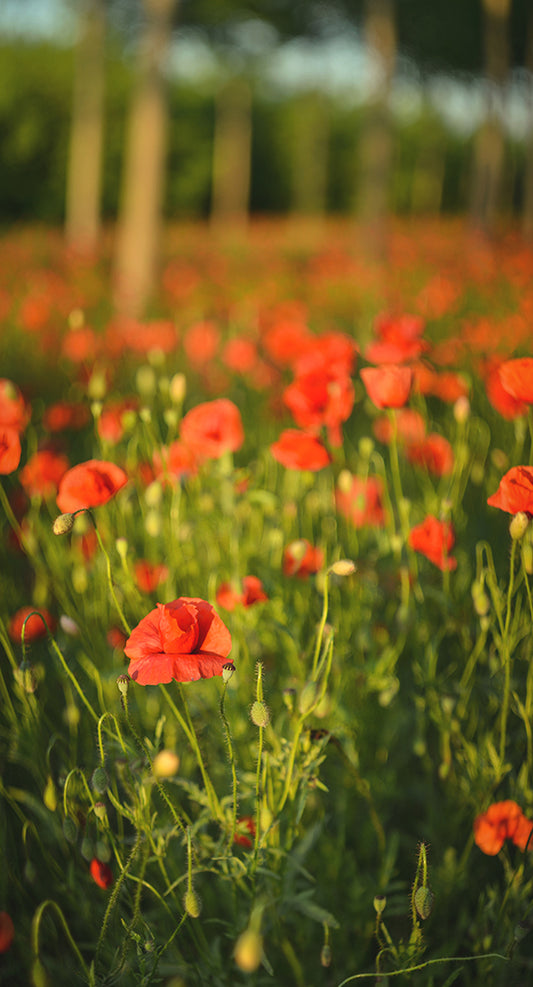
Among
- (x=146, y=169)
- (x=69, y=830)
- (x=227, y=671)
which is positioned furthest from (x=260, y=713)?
(x=146, y=169)

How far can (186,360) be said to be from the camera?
142 inches

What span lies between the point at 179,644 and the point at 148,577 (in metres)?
0.66

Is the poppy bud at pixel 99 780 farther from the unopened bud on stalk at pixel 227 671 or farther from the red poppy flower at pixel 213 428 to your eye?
the red poppy flower at pixel 213 428

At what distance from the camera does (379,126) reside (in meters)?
8.20

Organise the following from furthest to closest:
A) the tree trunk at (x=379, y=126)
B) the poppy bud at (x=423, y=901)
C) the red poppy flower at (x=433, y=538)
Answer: the tree trunk at (x=379, y=126)
the red poppy flower at (x=433, y=538)
the poppy bud at (x=423, y=901)

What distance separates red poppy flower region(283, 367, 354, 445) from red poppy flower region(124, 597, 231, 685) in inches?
24.8

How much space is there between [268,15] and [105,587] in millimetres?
10669

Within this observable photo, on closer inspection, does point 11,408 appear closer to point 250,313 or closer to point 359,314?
point 250,313

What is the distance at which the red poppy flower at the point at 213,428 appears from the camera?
137cm

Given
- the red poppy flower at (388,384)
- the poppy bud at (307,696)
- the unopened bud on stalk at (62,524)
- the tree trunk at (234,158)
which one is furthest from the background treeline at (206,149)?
the poppy bud at (307,696)

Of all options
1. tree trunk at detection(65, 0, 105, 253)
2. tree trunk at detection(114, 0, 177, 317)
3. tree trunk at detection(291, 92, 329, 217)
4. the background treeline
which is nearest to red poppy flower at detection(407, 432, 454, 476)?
tree trunk at detection(114, 0, 177, 317)

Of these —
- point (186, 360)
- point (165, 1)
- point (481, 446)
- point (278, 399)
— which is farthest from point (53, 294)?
point (481, 446)

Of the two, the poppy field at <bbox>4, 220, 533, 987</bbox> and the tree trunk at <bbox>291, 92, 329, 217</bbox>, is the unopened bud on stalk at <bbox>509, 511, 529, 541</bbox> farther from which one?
the tree trunk at <bbox>291, 92, 329, 217</bbox>

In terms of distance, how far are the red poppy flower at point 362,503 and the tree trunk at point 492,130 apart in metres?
9.64
